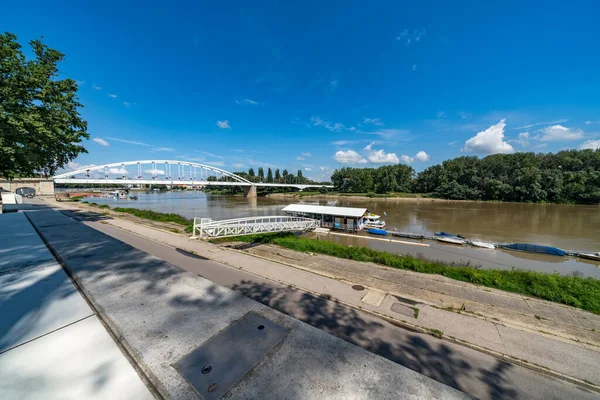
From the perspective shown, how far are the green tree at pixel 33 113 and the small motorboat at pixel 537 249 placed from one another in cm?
3222

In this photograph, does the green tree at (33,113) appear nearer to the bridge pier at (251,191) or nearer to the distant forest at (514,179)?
the bridge pier at (251,191)

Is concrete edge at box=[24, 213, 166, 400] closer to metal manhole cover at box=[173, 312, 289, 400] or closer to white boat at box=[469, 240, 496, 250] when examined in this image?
metal manhole cover at box=[173, 312, 289, 400]

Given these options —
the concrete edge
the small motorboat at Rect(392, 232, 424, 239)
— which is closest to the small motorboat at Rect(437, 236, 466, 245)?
the small motorboat at Rect(392, 232, 424, 239)

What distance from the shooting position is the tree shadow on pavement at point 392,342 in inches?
135

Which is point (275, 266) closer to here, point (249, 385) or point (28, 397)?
point (249, 385)

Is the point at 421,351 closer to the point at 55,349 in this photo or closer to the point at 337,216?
the point at 55,349

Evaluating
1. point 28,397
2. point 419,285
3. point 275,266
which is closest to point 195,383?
point 28,397

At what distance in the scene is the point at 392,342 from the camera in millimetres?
4168

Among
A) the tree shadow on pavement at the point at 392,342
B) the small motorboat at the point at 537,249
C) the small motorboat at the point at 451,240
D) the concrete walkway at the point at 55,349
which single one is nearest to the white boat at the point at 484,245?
the small motorboat at the point at 451,240

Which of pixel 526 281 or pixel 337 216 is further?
pixel 337 216

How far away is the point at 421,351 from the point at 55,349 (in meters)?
5.75

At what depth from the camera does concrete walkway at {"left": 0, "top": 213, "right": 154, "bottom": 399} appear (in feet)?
7.93

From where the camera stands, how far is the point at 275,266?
8305 millimetres

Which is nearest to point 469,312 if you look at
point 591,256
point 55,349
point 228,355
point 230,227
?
point 228,355
